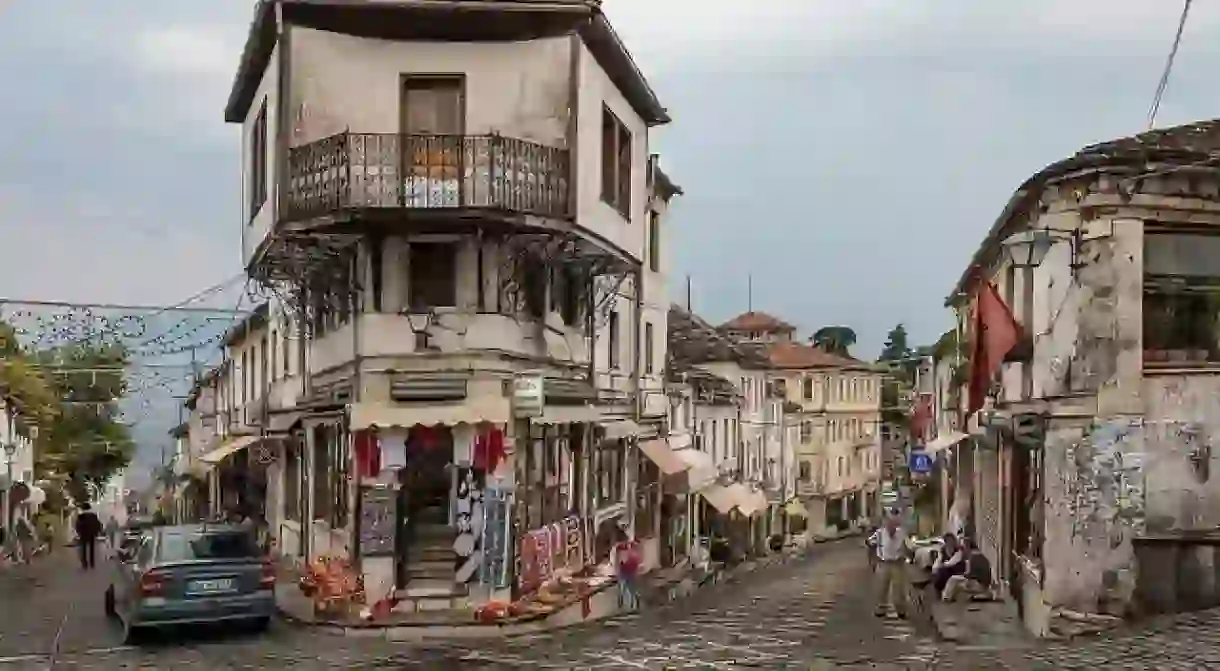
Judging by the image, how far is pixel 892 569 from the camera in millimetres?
20797

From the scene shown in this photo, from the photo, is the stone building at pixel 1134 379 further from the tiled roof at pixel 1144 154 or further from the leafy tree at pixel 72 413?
the leafy tree at pixel 72 413

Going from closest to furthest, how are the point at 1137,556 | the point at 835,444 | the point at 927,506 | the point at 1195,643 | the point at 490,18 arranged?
the point at 1195,643
the point at 1137,556
the point at 490,18
the point at 927,506
the point at 835,444

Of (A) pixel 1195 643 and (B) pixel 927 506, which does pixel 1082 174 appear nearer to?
(A) pixel 1195 643

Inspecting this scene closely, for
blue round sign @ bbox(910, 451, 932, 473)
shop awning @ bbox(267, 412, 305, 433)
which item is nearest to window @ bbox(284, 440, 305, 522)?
shop awning @ bbox(267, 412, 305, 433)

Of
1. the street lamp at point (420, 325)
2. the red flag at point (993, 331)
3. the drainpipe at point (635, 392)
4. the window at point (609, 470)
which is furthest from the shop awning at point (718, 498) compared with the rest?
the street lamp at point (420, 325)

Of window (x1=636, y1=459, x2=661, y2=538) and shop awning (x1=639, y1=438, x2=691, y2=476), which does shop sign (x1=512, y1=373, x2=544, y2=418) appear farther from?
window (x1=636, y1=459, x2=661, y2=538)

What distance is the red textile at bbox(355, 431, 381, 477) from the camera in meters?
20.3

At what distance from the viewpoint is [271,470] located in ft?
121

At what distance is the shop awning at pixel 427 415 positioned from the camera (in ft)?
65.8

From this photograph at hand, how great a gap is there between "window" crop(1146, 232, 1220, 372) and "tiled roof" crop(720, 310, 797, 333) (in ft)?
212

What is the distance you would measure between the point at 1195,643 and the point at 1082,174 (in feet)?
19.3

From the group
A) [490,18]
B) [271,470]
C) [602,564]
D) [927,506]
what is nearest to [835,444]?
[927,506]

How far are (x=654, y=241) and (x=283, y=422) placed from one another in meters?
9.72

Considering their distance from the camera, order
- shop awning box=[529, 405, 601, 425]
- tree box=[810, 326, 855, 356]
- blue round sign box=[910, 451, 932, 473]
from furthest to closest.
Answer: tree box=[810, 326, 855, 356] → blue round sign box=[910, 451, 932, 473] → shop awning box=[529, 405, 601, 425]
